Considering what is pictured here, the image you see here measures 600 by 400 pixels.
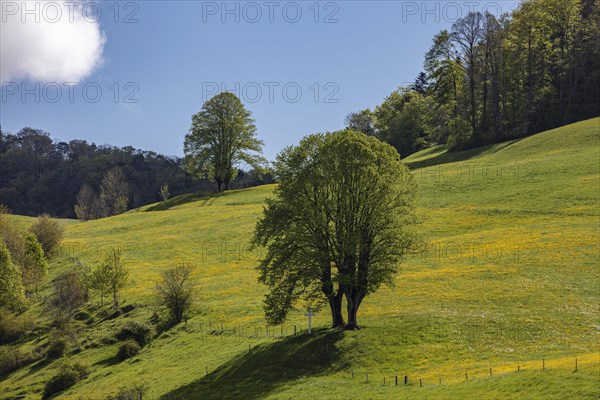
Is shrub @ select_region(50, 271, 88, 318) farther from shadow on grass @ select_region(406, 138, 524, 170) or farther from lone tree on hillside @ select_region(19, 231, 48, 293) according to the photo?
shadow on grass @ select_region(406, 138, 524, 170)

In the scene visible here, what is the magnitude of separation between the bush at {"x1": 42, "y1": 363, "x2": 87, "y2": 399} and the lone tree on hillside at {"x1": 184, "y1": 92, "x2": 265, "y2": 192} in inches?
2888

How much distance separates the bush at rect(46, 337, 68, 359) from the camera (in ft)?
163

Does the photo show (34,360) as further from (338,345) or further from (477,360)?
(477,360)

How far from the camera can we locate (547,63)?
109 metres

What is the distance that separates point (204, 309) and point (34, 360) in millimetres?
17389

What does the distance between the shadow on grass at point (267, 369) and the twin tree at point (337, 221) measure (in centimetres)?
237

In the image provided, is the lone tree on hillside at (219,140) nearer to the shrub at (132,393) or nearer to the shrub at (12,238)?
the shrub at (12,238)

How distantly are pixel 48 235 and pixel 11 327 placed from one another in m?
24.3

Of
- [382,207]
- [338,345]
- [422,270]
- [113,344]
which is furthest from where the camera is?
[422,270]

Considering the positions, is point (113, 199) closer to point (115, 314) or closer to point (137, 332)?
point (115, 314)

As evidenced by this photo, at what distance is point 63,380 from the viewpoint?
141 feet

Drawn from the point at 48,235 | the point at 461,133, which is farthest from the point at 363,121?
the point at 48,235

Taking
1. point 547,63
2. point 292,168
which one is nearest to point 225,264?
point 292,168

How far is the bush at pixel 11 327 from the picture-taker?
180ft
